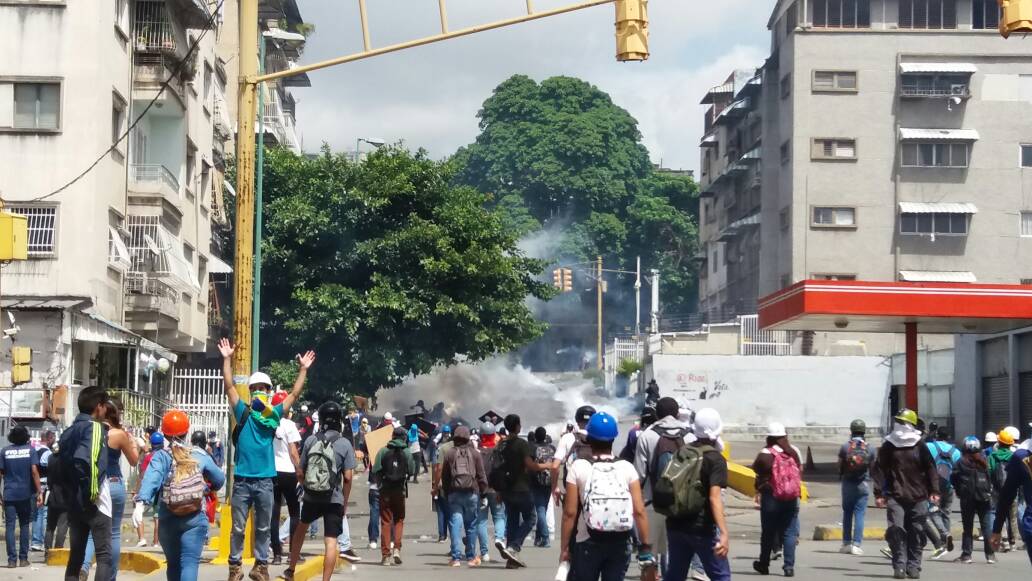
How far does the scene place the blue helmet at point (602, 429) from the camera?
9812 millimetres

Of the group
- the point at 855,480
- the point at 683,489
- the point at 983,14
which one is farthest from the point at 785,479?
the point at 983,14

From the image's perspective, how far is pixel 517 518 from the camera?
18.5 m

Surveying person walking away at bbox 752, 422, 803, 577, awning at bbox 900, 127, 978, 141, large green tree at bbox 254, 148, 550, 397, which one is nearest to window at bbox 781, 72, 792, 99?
awning at bbox 900, 127, 978, 141

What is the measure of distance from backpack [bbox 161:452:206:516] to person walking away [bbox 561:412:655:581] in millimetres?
3036

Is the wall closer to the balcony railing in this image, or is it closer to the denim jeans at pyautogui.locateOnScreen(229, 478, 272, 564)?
the balcony railing

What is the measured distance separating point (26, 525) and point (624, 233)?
70285 millimetres

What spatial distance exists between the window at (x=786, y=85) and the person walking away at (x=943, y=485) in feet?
122

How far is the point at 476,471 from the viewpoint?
18141mm

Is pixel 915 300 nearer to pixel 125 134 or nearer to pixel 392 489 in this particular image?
pixel 125 134

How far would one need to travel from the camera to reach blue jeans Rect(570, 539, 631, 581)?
A: 976 centimetres

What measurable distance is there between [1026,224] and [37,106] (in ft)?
125

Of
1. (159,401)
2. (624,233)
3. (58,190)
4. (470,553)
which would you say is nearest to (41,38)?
(58,190)

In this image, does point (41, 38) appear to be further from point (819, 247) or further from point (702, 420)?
point (819, 247)

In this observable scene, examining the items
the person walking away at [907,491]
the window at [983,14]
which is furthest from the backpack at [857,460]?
the window at [983,14]
